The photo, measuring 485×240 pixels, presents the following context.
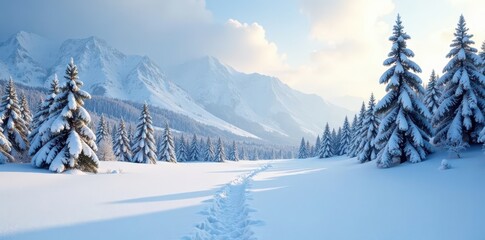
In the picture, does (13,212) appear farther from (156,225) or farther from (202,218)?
(202,218)

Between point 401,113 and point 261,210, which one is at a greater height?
point 401,113

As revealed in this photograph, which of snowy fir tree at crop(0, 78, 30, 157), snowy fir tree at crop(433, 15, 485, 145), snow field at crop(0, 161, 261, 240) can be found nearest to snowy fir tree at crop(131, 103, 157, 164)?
snowy fir tree at crop(0, 78, 30, 157)

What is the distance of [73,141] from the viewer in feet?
68.0

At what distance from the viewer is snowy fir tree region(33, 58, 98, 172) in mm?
20525

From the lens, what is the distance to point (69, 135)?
21.3 metres

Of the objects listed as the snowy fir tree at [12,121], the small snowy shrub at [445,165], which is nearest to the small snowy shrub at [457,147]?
the small snowy shrub at [445,165]

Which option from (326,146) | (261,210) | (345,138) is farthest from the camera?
(326,146)

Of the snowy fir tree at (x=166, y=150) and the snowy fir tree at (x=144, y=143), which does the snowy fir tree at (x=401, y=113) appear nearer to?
the snowy fir tree at (x=144, y=143)

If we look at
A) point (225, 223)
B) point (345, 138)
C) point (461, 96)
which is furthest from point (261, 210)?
point (345, 138)

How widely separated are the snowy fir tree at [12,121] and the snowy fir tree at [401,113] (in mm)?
37469

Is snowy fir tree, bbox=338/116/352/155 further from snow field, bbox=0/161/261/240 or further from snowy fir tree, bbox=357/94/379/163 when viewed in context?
snow field, bbox=0/161/261/240

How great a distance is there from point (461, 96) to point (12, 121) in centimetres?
4338

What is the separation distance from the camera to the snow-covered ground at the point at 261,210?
7.96m

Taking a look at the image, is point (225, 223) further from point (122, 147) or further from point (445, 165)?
point (122, 147)
